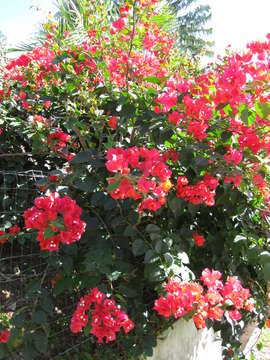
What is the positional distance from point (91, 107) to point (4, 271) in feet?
4.25

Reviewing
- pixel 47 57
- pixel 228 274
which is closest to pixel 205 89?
pixel 228 274

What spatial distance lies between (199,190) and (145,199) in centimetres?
33

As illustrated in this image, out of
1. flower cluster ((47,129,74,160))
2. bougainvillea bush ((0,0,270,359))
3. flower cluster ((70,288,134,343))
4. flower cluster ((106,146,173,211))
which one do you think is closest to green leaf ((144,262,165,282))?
bougainvillea bush ((0,0,270,359))

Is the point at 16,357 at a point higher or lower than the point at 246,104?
lower

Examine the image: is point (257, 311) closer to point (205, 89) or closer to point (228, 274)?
point (228, 274)

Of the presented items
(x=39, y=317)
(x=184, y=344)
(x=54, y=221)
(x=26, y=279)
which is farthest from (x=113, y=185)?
(x=26, y=279)

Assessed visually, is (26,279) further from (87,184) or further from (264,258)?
(264,258)

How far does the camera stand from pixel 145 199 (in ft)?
4.08

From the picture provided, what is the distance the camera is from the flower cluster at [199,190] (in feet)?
4.85

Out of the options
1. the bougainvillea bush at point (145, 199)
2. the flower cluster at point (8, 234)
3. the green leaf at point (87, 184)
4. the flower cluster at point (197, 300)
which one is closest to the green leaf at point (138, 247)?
the bougainvillea bush at point (145, 199)

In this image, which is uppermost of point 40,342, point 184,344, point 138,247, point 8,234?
point 8,234

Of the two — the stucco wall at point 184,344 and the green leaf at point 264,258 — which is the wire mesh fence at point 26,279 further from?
the green leaf at point 264,258

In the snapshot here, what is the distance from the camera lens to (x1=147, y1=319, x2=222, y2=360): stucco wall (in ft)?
6.21

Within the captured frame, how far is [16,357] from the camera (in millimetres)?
1808
